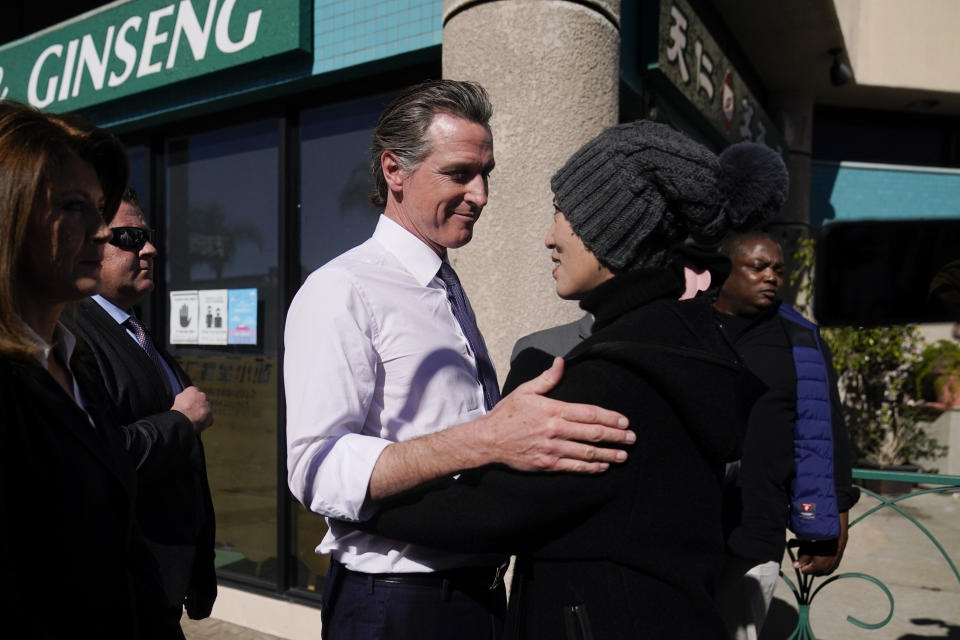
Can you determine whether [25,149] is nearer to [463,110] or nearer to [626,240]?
[463,110]

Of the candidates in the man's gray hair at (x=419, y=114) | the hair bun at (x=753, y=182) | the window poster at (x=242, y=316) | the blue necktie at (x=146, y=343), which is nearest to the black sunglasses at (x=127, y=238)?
the blue necktie at (x=146, y=343)

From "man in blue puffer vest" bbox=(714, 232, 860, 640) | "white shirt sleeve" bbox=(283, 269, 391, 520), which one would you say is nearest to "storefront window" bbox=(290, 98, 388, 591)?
"man in blue puffer vest" bbox=(714, 232, 860, 640)

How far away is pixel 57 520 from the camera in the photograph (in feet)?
3.97

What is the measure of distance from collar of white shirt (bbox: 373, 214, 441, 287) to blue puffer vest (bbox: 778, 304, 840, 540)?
→ 6.41 ft

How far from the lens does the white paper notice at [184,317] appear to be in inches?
197

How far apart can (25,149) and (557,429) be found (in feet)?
3.66

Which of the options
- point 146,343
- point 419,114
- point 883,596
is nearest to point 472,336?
point 419,114

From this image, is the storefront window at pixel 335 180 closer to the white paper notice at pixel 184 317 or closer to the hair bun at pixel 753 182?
the white paper notice at pixel 184 317

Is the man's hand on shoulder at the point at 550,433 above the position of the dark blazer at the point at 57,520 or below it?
above

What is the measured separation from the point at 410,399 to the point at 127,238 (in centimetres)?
162

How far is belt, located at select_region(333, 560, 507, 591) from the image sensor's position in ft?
5.25

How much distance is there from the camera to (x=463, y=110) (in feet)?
5.93

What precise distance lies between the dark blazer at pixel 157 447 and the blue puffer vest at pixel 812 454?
234 cm

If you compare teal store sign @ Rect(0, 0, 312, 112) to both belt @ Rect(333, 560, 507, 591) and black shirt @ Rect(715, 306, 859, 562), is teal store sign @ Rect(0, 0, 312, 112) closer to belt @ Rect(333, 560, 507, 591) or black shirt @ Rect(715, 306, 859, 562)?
black shirt @ Rect(715, 306, 859, 562)
